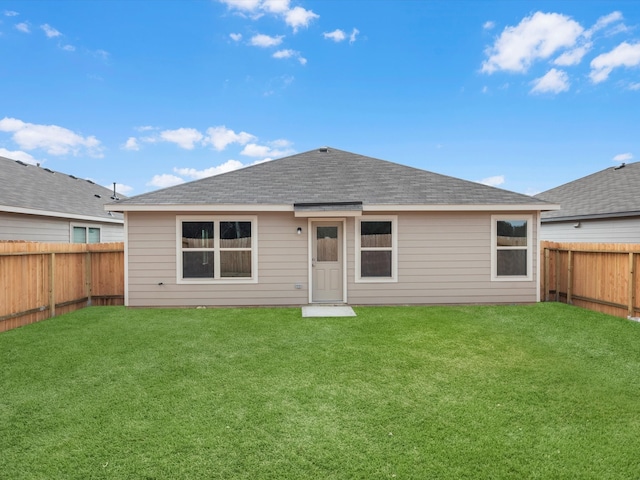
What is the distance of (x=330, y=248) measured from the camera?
8.47 meters

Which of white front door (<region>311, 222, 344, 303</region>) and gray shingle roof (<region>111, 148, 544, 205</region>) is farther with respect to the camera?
white front door (<region>311, 222, 344, 303</region>)

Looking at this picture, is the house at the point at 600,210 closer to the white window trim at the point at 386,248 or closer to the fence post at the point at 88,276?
the white window trim at the point at 386,248

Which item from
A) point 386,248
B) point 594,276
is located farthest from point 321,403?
point 594,276

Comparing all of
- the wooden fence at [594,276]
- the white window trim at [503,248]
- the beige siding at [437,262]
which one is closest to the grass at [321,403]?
→ the wooden fence at [594,276]

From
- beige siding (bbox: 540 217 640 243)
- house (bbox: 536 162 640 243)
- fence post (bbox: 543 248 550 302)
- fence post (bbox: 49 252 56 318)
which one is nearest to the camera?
fence post (bbox: 49 252 56 318)

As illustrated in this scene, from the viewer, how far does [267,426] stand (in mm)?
2979

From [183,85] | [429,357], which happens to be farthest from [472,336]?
[183,85]

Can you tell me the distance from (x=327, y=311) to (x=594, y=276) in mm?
6326

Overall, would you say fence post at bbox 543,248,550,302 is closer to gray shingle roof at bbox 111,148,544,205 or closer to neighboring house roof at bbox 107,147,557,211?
neighboring house roof at bbox 107,147,557,211

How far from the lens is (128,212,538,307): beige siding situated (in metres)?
8.13

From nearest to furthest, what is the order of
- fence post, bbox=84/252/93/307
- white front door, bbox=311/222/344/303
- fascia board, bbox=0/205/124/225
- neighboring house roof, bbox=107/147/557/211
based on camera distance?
neighboring house roof, bbox=107/147/557/211
white front door, bbox=311/222/344/303
fence post, bbox=84/252/93/307
fascia board, bbox=0/205/124/225

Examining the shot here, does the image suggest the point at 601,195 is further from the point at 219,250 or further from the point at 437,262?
the point at 219,250

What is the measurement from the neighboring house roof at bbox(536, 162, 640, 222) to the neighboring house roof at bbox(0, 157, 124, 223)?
1768cm

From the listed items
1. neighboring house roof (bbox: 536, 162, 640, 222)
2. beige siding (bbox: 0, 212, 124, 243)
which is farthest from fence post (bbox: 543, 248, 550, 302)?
beige siding (bbox: 0, 212, 124, 243)
